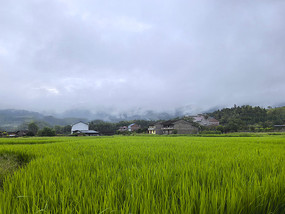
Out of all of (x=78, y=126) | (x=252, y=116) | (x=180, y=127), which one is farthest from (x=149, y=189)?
(x=252, y=116)

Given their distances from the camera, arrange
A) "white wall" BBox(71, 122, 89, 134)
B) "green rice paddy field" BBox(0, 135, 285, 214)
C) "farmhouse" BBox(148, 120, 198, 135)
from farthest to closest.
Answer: "white wall" BBox(71, 122, 89, 134) < "farmhouse" BBox(148, 120, 198, 135) < "green rice paddy field" BBox(0, 135, 285, 214)

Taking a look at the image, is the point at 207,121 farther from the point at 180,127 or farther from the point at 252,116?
the point at 180,127

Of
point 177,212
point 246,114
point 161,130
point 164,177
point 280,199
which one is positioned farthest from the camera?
point 246,114

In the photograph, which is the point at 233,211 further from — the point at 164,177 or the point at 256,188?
the point at 164,177

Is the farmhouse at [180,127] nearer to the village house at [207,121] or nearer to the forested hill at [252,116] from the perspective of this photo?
the forested hill at [252,116]

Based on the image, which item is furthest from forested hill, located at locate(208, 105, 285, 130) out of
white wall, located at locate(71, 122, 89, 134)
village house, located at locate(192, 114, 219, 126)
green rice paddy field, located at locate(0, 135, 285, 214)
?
green rice paddy field, located at locate(0, 135, 285, 214)

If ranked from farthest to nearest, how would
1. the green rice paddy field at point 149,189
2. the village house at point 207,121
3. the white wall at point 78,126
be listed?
1. the village house at point 207,121
2. the white wall at point 78,126
3. the green rice paddy field at point 149,189

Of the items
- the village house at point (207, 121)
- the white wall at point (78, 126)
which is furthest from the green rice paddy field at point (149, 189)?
the village house at point (207, 121)

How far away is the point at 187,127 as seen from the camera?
5444cm

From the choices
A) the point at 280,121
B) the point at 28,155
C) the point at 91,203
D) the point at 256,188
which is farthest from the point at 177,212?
the point at 280,121

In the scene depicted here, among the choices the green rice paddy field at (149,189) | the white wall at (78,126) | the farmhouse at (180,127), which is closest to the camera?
the green rice paddy field at (149,189)

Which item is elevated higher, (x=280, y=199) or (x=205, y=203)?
(x=205, y=203)

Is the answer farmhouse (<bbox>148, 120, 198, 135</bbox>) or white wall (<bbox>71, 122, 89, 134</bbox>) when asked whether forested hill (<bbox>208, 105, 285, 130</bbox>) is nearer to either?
farmhouse (<bbox>148, 120, 198, 135</bbox>)

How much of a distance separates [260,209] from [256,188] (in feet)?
0.71
